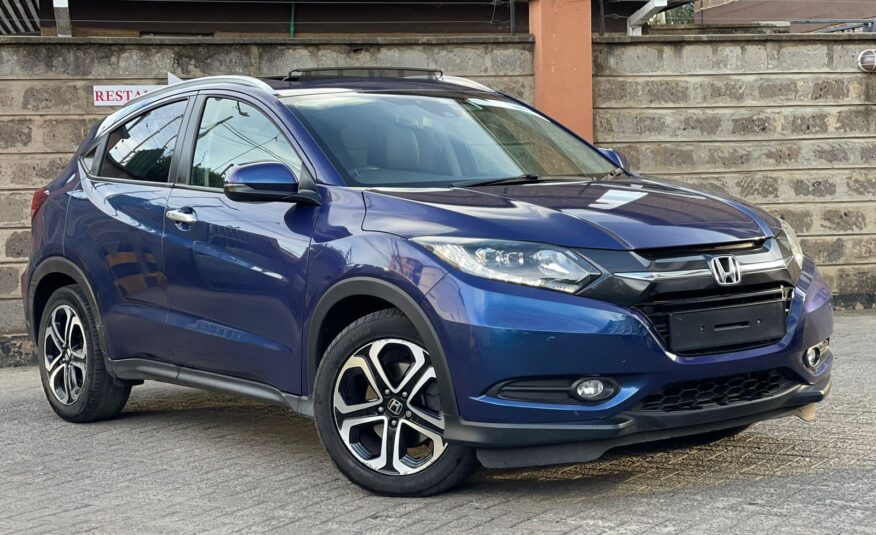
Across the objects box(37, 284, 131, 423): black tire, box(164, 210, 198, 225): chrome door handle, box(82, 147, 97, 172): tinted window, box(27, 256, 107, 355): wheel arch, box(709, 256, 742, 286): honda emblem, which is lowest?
box(37, 284, 131, 423): black tire

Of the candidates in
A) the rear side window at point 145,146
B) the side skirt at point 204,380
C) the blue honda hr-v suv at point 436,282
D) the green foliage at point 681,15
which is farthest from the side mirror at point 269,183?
the green foliage at point 681,15

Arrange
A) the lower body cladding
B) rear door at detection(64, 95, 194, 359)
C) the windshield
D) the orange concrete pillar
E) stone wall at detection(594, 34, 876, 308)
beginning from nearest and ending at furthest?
1. the lower body cladding
2. the windshield
3. rear door at detection(64, 95, 194, 359)
4. the orange concrete pillar
5. stone wall at detection(594, 34, 876, 308)

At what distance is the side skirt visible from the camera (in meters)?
5.45

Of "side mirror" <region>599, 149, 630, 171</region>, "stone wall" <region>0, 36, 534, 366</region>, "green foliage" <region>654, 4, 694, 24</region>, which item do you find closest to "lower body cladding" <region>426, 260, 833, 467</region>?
"side mirror" <region>599, 149, 630, 171</region>

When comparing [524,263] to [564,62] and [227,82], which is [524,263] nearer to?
[227,82]

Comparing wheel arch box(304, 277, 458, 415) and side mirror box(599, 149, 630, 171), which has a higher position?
side mirror box(599, 149, 630, 171)

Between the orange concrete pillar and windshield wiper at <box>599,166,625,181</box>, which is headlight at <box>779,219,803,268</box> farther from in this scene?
the orange concrete pillar

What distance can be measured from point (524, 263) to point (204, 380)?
6.62ft

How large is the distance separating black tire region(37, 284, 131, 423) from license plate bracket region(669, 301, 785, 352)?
342 centimetres

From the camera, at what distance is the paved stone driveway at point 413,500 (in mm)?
4625

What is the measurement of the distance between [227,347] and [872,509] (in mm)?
2771

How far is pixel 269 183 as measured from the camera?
5.29 meters

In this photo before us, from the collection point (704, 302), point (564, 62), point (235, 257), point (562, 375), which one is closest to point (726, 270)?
point (704, 302)

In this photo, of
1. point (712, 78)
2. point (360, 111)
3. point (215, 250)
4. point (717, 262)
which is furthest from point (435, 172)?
point (712, 78)
